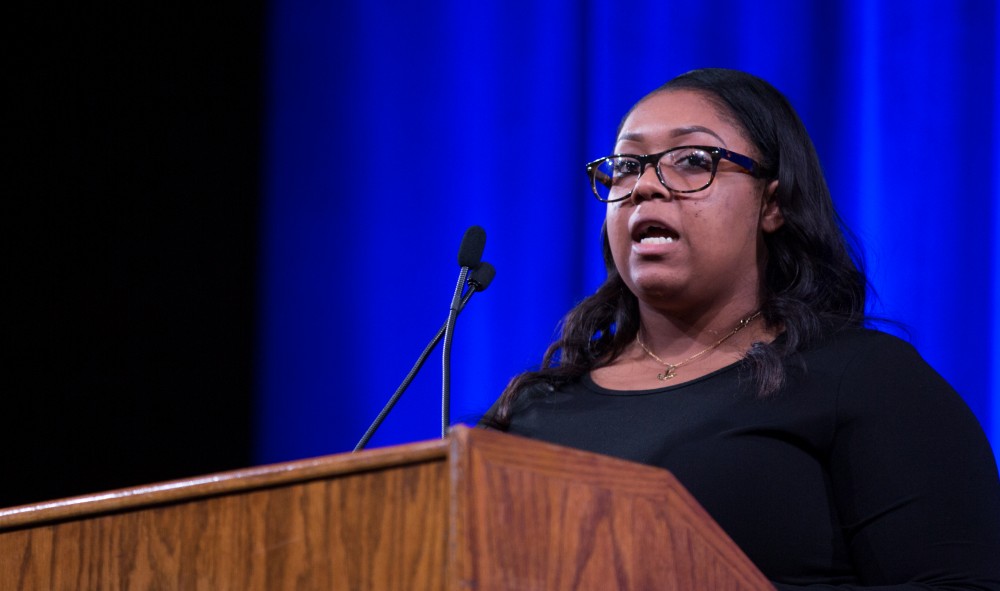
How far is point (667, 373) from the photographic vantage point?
167cm

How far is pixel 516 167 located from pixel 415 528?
2347 mm

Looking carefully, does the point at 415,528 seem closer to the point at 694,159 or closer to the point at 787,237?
the point at 694,159

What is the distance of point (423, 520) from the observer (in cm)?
79

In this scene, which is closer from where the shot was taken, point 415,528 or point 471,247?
point 415,528

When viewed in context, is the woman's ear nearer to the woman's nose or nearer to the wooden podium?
the woman's nose

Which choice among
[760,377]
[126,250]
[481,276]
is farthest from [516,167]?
[760,377]

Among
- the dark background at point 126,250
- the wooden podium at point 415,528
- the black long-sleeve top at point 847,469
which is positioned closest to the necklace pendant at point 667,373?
the black long-sleeve top at point 847,469

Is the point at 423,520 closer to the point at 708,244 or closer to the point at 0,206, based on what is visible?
the point at 708,244

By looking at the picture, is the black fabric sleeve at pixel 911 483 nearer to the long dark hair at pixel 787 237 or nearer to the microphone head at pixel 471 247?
the long dark hair at pixel 787 237

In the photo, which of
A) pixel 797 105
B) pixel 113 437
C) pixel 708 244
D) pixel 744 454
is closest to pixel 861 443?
pixel 744 454

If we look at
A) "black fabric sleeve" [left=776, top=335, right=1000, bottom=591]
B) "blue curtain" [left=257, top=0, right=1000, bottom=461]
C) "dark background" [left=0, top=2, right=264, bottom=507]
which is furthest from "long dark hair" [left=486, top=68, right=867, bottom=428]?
"dark background" [left=0, top=2, right=264, bottom=507]

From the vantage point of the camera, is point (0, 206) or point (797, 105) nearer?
point (797, 105)

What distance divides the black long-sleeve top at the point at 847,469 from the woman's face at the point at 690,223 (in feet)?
0.66

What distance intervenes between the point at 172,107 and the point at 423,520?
8.49ft
